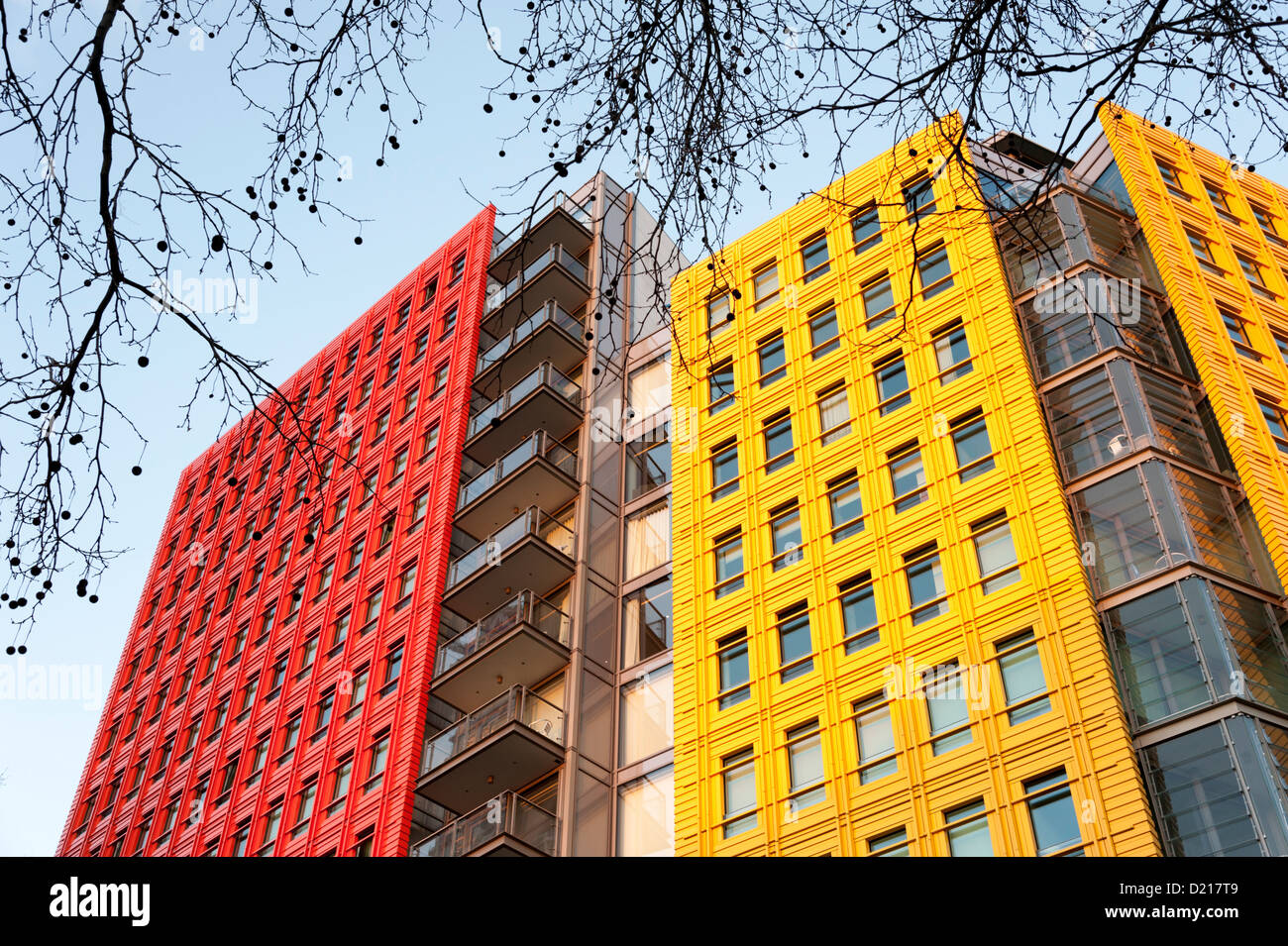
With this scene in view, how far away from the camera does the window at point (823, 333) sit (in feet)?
97.3

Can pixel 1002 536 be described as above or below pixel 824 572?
below

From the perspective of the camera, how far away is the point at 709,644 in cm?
2633

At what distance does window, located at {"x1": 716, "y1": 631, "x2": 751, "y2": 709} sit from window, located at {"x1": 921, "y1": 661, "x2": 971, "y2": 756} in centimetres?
409

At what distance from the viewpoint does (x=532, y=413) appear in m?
34.7

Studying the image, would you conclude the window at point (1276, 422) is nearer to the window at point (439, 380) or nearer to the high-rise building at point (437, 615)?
the high-rise building at point (437, 615)

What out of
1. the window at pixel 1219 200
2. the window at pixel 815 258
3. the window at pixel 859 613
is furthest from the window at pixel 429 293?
the window at pixel 1219 200

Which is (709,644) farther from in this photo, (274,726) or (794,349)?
(274,726)

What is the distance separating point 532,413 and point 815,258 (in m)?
8.43

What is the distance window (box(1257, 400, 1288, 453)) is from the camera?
23.3 metres

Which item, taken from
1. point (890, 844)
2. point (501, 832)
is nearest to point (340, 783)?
point (501, 832)

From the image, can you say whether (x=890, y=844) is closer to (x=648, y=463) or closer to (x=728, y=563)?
(x=728, y=563)

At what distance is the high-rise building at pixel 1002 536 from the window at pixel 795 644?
46 millimetres

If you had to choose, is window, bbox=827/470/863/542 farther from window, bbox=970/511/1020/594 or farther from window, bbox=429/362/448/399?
window, bbox=429/362/448/399

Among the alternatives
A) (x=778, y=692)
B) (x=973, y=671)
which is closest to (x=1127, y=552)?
(x=973, y=671)
